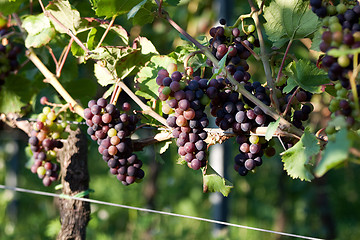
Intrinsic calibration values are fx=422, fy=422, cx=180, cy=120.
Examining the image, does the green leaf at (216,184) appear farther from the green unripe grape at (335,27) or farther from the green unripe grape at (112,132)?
the green unripe grape at (335,27)

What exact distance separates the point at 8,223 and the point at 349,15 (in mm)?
3676

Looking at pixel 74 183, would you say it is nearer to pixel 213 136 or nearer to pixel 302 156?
pixel 213 136

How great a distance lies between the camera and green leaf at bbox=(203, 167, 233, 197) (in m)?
0.90

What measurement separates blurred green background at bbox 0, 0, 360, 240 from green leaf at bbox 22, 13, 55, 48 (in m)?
1.29

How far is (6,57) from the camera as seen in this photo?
4.50 ft

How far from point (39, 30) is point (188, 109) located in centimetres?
56

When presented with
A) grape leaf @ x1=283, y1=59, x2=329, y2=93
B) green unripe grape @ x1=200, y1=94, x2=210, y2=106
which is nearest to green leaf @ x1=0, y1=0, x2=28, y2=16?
green unripe grape @ x1=200, y1=94, x2=210, y2=106

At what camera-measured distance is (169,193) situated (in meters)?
4.30

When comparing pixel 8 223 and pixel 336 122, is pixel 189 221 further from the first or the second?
pixel 336 122

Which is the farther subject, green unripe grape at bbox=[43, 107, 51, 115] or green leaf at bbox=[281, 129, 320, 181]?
green unripe grape at bbox=[43, 107, 51, 115]

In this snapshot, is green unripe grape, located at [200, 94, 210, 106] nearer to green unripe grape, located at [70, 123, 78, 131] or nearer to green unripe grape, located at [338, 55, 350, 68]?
green unripe grape, located at [338, 55, 350, 68]

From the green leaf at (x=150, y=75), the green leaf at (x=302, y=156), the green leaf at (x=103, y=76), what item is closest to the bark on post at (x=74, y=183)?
the green leaf at (x=103, y=76)

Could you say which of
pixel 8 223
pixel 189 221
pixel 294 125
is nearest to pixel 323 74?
pixel 294 125

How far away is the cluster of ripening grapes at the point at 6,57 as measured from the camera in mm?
1353
